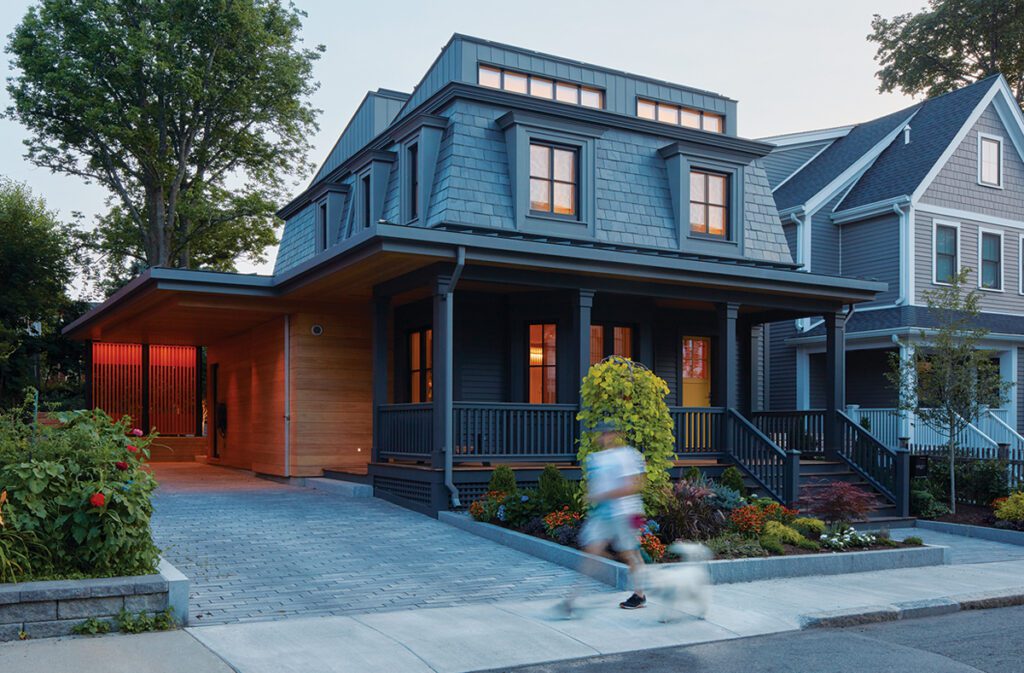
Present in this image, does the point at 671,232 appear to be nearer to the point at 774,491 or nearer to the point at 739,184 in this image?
the point at 739,184

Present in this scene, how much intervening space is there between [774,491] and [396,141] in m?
9.30

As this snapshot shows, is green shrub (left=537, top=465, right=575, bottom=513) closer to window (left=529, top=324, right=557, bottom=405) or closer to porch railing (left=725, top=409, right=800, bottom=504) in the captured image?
porch railing (left=725, top=409, right=800, bottom=504)

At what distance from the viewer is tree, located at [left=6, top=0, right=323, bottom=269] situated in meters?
31.1

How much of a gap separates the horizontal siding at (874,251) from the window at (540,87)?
833cm

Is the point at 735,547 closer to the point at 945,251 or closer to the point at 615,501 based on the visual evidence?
the point at 615,501

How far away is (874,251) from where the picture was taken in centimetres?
2319

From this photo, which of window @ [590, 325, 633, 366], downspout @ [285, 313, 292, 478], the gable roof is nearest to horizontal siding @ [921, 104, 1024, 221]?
the gable roof

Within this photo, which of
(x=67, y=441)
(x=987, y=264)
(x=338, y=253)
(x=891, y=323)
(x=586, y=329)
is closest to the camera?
(x=67, y=441)

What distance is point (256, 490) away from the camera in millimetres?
16625

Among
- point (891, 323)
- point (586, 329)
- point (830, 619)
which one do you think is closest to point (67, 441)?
point (830, 619)

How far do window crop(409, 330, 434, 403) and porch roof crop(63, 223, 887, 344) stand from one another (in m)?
1.42

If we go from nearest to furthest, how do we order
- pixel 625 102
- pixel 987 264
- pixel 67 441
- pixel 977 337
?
1. pixel 67 441
2. pixel 977 337
3. pixel 625 102
4. pixel 987 264

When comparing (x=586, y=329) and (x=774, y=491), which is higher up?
(x=586, y=329)

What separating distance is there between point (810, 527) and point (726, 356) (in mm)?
4555
